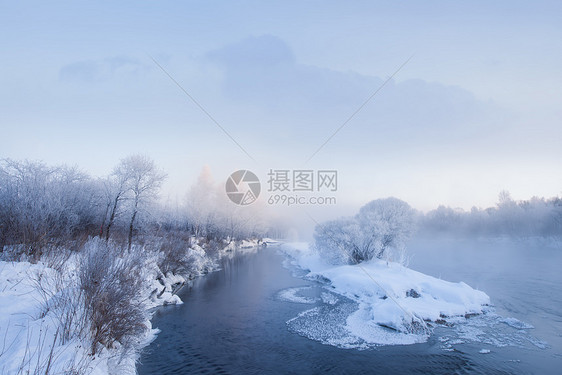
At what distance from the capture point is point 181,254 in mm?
23375

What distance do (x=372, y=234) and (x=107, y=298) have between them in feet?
82.6

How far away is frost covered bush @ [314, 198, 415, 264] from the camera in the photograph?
2845cm

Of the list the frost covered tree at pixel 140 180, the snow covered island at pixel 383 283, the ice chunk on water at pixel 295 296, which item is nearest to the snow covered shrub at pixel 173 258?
the frost covered tree at pixel 140 180

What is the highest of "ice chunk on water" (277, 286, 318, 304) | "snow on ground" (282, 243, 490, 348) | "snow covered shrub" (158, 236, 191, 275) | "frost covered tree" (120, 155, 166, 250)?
"frost covered tree" (120, 155, 166, 250)

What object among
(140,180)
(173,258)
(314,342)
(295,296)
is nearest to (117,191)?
(140,180)

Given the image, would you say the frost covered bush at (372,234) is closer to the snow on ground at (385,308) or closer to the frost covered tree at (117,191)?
the snow on ground at (385,308)

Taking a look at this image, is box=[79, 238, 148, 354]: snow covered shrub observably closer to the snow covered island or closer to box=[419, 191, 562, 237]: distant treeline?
the snow covered island

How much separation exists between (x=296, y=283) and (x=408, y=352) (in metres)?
14.0

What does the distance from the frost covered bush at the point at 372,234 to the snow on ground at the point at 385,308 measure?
4.48 meters

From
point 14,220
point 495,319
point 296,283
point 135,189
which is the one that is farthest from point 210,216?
point 495,319

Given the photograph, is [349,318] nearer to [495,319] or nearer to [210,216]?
[495,319]

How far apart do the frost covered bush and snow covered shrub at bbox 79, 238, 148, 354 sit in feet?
76.3

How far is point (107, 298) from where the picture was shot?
7668mm

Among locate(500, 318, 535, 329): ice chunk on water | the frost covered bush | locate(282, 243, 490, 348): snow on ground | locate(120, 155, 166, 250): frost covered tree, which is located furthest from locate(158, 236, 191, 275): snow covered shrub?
locate(500, 318, 535, 329): ice chunk on water
